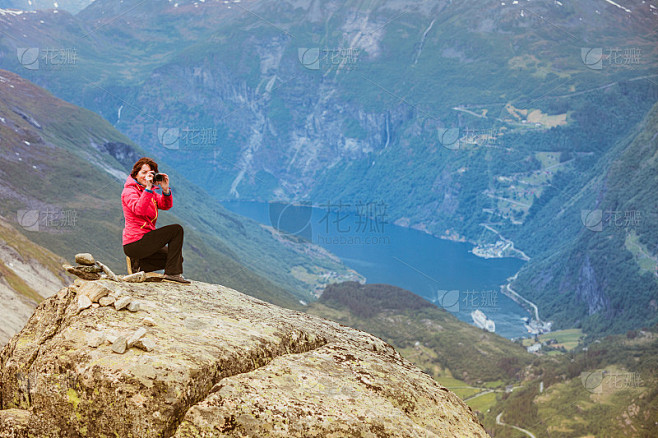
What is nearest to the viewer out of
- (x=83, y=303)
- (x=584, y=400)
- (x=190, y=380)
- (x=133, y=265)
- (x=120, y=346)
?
(x=190, y=380)

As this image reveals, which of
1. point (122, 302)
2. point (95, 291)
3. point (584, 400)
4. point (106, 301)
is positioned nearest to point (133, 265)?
point (95, 291)

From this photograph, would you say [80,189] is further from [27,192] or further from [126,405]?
[126,405]

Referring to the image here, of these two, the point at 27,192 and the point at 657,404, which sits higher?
the point at 27,192

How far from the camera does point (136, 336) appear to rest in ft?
35.6

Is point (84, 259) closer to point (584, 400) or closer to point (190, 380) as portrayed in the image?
point (190, 380)

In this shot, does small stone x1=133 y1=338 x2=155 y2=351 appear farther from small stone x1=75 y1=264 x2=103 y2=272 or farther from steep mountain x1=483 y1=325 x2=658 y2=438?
steep mountain x1=483 y1=325 x2=658 y2=438

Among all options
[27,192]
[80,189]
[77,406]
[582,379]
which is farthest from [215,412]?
[80,189]

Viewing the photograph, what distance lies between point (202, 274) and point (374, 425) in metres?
188

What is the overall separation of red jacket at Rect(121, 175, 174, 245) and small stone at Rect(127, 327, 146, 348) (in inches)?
181

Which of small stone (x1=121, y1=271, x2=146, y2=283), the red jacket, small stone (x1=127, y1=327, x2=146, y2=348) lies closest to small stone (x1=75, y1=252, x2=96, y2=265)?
small stone (x1=121, y1=271, x2=146, y2=283)

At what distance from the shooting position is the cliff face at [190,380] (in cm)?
1000

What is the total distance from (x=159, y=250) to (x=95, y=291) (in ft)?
12.1

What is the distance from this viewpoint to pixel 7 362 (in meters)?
11.8

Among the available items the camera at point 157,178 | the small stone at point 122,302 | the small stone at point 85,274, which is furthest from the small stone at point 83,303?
the camera at point 157,178
